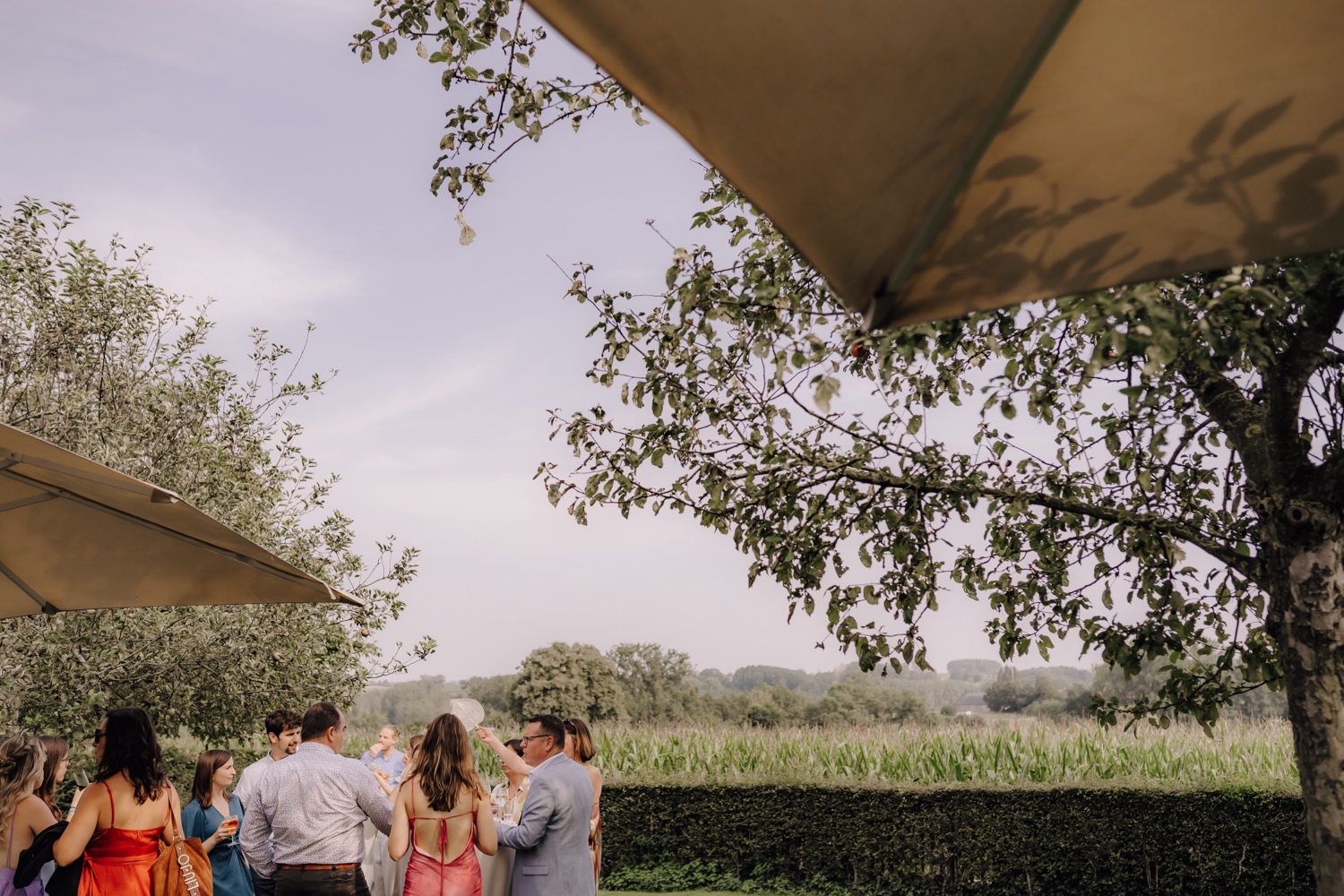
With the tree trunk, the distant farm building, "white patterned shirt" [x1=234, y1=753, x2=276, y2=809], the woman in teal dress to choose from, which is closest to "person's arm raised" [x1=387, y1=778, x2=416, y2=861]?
the woman in teal dress

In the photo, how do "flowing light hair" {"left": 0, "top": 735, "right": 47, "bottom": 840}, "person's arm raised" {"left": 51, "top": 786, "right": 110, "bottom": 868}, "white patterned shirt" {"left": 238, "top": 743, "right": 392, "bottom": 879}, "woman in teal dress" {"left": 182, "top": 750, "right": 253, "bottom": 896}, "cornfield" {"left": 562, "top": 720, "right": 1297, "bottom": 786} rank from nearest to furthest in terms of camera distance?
1. "person's arm raised" {"left": 51, "top": 786, "right": 110, "bottom": 868}
2. "flowing light hair" {"left": 0, "top": 735, "right": 47, "bottom": 840}
3. "white patterned shirt" {"left": 238, "top": 743, "right": 392, "bottom": 879}
4. "woman in teal dress" {"left": 182, "top": 750, "right": 253, "bottom": 896}
5. "cornfield" {"left": 562, "top": 720, "right": 1297, "bottom": 786}

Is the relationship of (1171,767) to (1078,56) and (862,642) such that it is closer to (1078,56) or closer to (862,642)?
(862,642)

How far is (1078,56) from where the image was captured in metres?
1.23

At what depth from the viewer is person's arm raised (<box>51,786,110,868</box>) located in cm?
430

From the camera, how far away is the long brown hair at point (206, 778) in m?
5.94

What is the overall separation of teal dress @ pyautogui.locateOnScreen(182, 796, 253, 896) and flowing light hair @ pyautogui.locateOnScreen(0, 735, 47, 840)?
124 centimetres

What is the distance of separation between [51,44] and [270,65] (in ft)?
38.7

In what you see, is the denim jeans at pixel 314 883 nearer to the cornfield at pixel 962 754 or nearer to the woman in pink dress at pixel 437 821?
the woman in pink dress at pixel 437 821

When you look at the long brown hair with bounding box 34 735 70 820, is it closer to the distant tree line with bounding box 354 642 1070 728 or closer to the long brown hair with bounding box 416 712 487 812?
the long brown hair with bounding box 416 712 487 812

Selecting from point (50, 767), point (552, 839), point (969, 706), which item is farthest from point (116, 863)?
point (969, 706)

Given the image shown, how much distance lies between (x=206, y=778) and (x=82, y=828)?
169 cm

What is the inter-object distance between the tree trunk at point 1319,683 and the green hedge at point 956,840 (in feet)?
23.9

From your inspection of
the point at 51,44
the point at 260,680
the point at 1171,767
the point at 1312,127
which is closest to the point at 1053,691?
the point at 1171,767

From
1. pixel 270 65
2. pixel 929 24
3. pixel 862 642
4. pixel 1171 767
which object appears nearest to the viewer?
pixel 929 24
